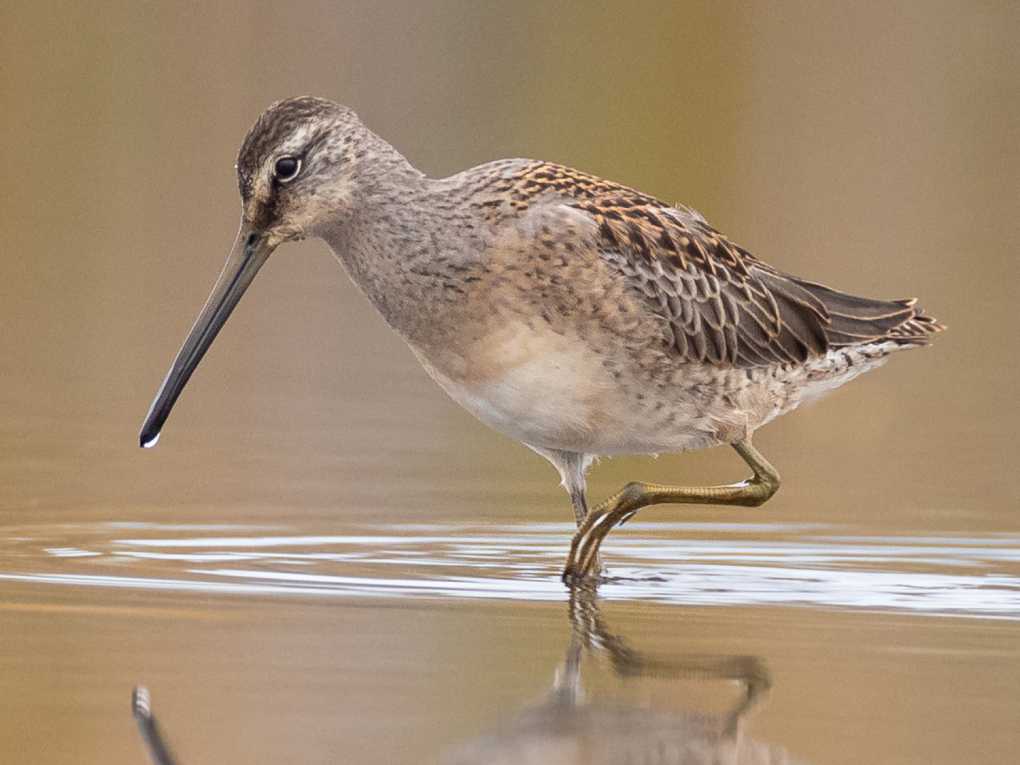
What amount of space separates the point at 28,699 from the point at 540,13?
54.5 ft

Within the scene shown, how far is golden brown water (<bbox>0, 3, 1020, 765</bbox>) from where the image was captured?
16.9ft

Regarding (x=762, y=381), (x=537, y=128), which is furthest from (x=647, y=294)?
(x=537, y=128)

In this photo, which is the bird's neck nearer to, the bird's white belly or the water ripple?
the bird's white belly

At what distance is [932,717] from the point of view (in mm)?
5094

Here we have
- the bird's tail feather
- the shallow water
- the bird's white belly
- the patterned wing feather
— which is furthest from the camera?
the bird's tail feather

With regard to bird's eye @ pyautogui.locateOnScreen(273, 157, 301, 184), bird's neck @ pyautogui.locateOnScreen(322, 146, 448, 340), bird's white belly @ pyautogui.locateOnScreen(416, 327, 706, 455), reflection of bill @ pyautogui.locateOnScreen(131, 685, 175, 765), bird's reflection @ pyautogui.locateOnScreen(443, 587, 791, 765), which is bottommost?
reflection of bill @ pyautogui.locateOnScreen(131, 685, 175, 765)

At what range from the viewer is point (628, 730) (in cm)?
491

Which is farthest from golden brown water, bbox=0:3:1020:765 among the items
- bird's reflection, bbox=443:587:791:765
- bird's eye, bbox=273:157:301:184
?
bird's eye, bbox=273:157:301:184

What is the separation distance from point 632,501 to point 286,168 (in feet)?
4.23

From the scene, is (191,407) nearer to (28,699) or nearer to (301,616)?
(301,616)

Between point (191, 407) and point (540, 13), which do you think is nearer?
point (191, 407)

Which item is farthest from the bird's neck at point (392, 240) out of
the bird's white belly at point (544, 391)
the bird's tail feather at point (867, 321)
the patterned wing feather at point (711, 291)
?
the bird's tail feather at point (867, 321)

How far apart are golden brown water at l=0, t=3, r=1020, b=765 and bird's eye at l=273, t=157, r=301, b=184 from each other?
1.02m

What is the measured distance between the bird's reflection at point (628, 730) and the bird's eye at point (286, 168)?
181cm
